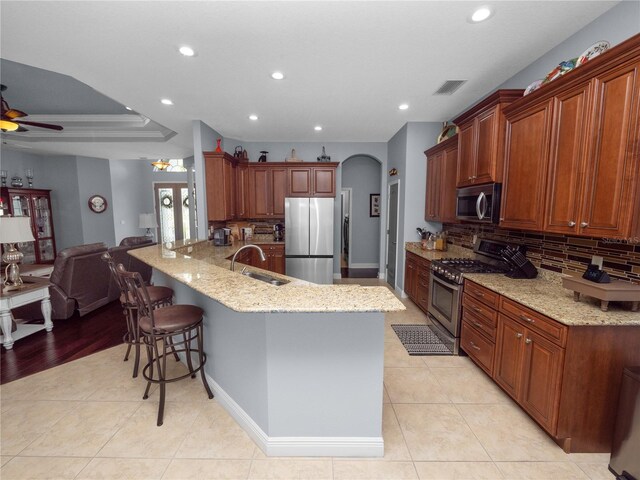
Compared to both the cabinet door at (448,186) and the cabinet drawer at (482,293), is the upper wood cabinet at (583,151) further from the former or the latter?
the cabinet door at (448,186)

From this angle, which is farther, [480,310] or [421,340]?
[421,340]

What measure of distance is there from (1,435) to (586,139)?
433cm

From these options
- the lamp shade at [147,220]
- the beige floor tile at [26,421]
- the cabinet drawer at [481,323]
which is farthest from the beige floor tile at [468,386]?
the lamp shade at [147,220]

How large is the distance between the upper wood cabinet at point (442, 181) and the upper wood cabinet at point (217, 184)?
324 centimetres

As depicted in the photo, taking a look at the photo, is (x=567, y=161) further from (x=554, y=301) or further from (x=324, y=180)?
(x=324, y=180)

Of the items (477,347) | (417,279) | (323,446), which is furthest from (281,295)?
(417,279)

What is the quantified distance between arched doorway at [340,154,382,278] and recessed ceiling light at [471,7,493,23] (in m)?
4.54

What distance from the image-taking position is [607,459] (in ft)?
5.55

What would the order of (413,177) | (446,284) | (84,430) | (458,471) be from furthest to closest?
(413,177)
(446,284)
(84,430)
(458,471)

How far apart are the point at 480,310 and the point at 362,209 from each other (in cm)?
454

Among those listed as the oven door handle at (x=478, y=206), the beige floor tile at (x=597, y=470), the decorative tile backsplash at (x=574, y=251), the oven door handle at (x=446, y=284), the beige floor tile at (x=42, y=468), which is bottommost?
the beige floor tile at (x=42, y=468)

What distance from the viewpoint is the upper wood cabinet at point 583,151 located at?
1.58m

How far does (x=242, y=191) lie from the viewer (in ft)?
17.6

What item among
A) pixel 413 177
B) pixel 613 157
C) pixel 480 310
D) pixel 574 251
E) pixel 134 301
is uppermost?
pixel 413 177
